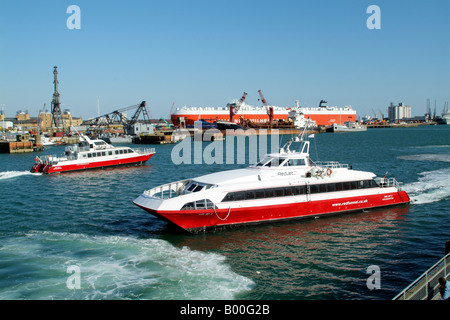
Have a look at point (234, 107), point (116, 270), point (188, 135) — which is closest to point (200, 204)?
point (116, 270)

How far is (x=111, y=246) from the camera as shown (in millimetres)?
19391

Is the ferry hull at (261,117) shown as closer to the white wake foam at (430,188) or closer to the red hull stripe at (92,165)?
the red hull stripe at (92,165)

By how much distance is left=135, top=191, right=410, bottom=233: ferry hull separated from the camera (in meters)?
21.0

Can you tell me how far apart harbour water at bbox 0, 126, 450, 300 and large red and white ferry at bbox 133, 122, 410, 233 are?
0.81 metres

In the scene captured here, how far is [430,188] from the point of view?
110 feet

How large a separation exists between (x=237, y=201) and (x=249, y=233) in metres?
2.06

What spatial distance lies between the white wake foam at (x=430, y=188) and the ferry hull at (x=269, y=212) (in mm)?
3256

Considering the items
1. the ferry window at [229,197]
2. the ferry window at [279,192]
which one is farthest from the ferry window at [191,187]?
the ferry window at [279,192]

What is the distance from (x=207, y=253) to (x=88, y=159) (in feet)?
120

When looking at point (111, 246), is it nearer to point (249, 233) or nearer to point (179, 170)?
point (249, 233)

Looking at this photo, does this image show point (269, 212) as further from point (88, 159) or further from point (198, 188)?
point (88, 159)

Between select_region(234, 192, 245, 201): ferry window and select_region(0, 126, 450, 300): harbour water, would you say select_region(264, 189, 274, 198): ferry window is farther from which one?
select_region(0, 126, 450, 300): harbour water

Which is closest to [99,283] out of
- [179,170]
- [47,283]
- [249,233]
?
[47,283]
